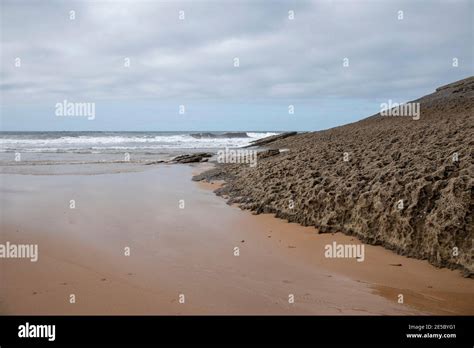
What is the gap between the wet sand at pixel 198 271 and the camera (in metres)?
4.07

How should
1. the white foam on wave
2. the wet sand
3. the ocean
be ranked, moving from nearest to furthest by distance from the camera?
the wet sand < the ocean < the white foam on wave

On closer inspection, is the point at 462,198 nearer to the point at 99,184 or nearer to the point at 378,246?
the point at 378,246

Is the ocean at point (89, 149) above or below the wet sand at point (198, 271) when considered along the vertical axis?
above

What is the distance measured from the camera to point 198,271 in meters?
5.02

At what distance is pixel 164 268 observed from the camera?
5.09 metres

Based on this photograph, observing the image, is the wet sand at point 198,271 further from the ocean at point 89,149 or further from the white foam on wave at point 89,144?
the white foam on wave at point 89,144

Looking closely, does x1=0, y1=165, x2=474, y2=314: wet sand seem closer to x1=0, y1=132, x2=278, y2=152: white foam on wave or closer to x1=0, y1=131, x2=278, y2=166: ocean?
x1=0, y1=131, x2=278, y2=166: ocean

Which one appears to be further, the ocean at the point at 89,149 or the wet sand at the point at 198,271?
the ocean at the point at 89,149

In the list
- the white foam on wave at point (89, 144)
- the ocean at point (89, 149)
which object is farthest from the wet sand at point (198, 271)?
the white foam on wave at point (89, 144)

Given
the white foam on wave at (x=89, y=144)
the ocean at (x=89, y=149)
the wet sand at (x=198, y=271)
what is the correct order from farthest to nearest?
the white foam on wave at (x=89, y=144)
the ocean at (x=89, y=149)
the wet sand at (x=198, y=271)

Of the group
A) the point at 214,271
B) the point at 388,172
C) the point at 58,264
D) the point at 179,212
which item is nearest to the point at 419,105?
the point at 388,172

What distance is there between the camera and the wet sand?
4074 millimetres

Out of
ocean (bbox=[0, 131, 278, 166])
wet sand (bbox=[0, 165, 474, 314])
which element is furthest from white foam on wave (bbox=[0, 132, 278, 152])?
wet sand (bbox=[0, 165, 474, 314])

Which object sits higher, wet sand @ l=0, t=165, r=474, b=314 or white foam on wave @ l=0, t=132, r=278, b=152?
white foam on wave @ l=0, t=132, r=278, b=152
